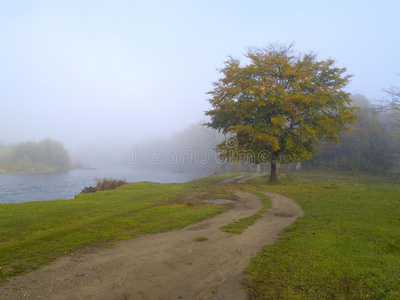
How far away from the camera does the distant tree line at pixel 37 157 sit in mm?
70200

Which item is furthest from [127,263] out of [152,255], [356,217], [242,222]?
[356,217]

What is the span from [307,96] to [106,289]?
20.1 m

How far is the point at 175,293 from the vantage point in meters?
4.70

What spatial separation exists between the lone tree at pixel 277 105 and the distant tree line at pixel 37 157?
67548mm

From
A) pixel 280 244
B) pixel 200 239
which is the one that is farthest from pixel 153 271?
pixel 280 244

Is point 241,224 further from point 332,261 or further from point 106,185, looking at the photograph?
→ point 106,185

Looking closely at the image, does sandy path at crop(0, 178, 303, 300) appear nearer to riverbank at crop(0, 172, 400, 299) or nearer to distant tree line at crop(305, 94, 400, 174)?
riverbank at crop(0, 172, 400, 299)

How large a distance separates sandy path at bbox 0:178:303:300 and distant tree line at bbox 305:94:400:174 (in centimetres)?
3582

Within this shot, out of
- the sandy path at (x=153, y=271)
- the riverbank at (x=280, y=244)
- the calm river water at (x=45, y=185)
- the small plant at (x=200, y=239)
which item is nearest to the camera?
the sandy path at (x=153, y=271)

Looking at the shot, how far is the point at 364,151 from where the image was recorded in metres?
38.6

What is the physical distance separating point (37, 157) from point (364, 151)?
3230 inches

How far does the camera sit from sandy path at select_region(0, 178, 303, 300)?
183 inches

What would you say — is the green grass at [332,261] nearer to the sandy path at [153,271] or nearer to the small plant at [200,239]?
the sandy path at [153,271]

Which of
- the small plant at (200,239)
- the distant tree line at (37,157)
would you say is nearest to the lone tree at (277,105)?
the small plant at (200,239)
